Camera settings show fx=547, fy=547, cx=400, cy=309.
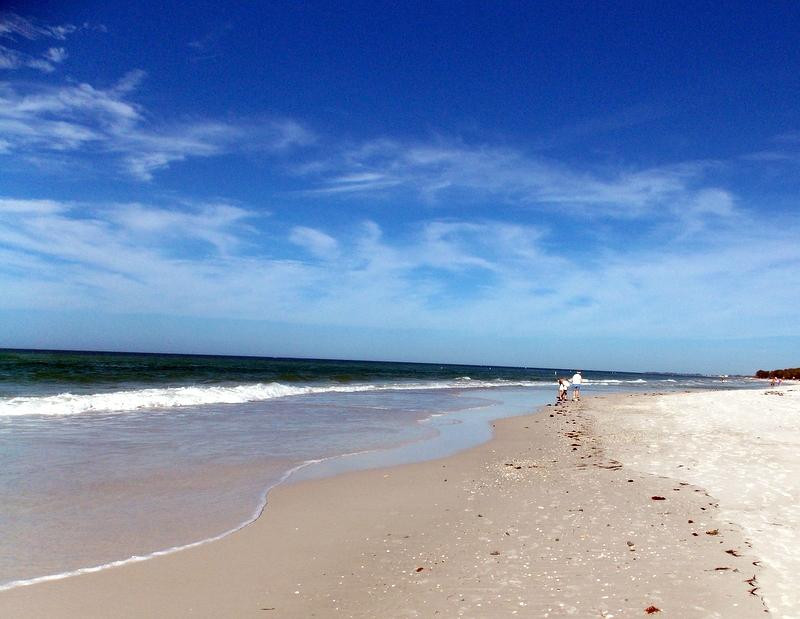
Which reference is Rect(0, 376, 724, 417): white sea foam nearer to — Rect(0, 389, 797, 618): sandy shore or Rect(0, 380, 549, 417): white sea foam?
Rect(0, 380, 549, 417): white sea foam

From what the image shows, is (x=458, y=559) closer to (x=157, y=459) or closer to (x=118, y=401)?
(x=157, y=459)

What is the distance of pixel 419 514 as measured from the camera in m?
7.74

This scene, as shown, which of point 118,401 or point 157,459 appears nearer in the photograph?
point 157,459

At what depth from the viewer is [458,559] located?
19.2 ft

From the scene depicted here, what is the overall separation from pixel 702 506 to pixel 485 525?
3.37 metres

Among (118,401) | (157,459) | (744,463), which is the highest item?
(744,463)

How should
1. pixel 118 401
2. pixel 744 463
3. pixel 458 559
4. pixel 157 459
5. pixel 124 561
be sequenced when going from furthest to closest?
1. pixel 118 401
2. pixel 744 463
3. pixel 157 459
4. pixel 458 559
5. pixel 124 561

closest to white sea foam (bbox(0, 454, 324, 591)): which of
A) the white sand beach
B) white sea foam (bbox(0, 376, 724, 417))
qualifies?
the white sand beach

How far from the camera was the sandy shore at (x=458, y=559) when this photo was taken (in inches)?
187

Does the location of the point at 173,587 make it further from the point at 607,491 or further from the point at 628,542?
the point at 607,491

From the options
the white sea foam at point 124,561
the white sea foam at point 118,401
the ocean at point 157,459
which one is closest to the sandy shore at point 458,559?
the white sea foam at point 124,561

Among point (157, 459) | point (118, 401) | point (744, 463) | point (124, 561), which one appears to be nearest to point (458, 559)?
point (124, 561)

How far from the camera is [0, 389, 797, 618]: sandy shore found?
15.6 ft

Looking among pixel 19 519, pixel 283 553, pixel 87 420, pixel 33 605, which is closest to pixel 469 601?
pixel 283 553
